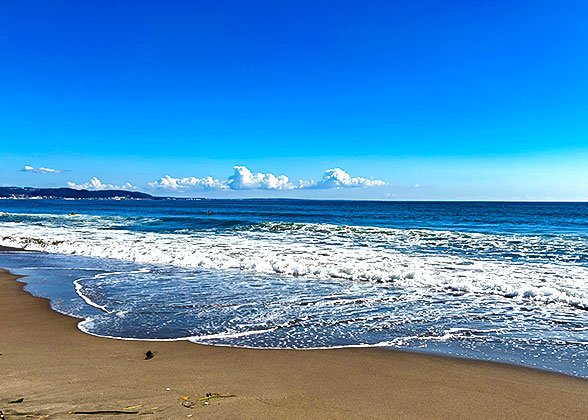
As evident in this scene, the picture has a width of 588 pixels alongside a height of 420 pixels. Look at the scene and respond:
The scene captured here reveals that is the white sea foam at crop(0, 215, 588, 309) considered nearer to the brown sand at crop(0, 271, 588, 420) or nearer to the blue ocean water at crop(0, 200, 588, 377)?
the blue ocean water at crop(0, 200, 588, 377)

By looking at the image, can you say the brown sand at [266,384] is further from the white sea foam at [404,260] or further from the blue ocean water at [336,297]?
the white sea foam at [404,260]

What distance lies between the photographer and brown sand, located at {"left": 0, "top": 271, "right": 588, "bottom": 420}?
3697 millimetres

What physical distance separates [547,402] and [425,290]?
5.66 m

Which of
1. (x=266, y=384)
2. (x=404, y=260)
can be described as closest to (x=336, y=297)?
(x=266, y=384)

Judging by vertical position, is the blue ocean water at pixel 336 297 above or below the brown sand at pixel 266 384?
below

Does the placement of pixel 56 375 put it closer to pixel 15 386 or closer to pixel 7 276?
pixel 15 386

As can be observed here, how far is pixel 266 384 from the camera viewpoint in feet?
14.2

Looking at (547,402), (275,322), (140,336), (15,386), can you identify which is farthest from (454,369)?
(15,386)

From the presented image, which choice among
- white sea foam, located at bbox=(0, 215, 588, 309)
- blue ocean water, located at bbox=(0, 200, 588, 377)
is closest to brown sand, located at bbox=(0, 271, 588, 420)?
blue ocean water, located at bbox=(0, 200, 588, 377)

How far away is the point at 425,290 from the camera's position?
31.5 feet

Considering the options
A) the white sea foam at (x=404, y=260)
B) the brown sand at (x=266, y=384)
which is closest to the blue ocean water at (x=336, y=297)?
the white sea foam at (x=404, y=260)

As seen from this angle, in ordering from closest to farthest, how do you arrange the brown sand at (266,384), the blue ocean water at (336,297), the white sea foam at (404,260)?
the brown sand at (266,384) → the blue ocean water at (336,297) → the white sea foam at (404,260)

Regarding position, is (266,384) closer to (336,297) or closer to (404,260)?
(336,297)

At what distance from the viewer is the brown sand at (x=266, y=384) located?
3697 millimetres
